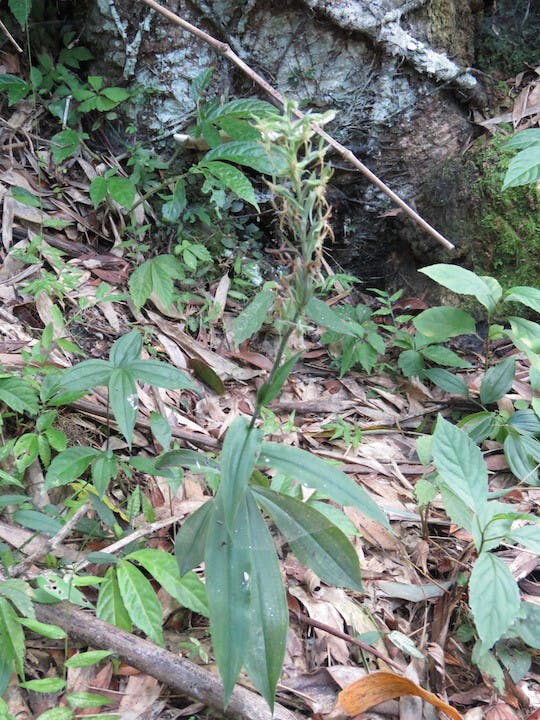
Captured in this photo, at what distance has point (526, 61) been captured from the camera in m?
3.24

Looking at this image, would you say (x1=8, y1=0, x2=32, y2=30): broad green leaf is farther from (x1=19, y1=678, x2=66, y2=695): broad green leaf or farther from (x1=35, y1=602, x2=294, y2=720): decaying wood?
(x1=19, y1=678, x2=66, y2=695): broad green leaf

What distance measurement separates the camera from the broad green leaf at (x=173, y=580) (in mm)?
1479

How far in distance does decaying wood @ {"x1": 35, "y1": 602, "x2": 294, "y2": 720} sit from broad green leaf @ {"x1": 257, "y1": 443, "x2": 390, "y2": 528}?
0.48m

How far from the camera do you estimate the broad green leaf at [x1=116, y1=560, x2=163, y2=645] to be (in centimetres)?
142

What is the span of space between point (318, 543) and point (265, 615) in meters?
0.19

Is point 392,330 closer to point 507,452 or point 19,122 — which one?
point 507,452

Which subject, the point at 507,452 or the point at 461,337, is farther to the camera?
the point at 461,337

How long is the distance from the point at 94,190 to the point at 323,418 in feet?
4.24

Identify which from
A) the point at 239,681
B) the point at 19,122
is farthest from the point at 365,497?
the point at 19,122

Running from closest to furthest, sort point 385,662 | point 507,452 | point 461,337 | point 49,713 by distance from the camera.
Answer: point 49,713
point 385,662
point 507,452
point 461,337

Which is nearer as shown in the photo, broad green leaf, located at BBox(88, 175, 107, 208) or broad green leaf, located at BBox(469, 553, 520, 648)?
broad green leaf, located at BBox(469, 553, 520, 648)

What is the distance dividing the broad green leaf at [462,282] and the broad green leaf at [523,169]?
13.4 inches

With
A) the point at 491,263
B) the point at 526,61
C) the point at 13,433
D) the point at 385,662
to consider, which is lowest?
the point at 13,433

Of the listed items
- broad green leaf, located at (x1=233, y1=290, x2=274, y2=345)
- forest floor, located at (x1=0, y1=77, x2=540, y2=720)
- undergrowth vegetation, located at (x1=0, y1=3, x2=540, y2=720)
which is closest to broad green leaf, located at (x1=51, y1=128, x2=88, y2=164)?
undergrowth vegetation, located at (x1=0, y1=3, x2=540, y2=720)
